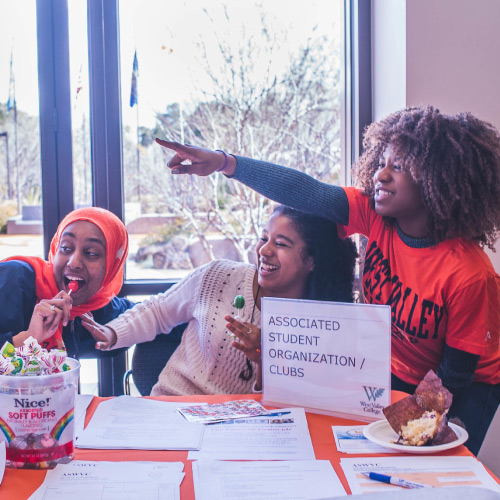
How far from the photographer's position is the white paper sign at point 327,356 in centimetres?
125

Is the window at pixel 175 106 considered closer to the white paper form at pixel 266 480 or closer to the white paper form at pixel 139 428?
the white paper form at pixel 139 428

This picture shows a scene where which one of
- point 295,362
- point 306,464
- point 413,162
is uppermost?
point 413,162

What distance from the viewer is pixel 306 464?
1065mm

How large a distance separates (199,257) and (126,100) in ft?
2.37

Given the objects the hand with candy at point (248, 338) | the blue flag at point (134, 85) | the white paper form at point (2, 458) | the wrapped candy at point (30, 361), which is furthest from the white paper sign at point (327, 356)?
the blue flag at point (134, 85)

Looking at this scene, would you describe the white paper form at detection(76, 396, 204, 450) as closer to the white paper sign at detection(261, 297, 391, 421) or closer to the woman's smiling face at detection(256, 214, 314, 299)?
the white paper sign at detection(261, 297, 391, 421)

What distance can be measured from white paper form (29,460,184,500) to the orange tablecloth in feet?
0.05

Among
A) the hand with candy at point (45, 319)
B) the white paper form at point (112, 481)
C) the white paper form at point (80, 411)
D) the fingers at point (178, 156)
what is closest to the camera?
the white paper form at point (112, 481)

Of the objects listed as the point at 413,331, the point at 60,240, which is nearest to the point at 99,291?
the point at 60,240

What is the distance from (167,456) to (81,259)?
930mm

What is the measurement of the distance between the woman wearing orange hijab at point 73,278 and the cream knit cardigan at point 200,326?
137mm

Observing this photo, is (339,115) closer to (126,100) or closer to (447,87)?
(447,87)

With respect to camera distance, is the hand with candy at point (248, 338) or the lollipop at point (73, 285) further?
the lollipop at point (73, 285)

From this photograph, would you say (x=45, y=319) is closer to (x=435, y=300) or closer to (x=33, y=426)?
(x=33, y=426)
